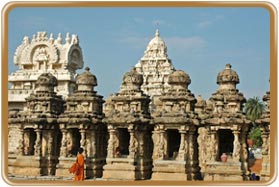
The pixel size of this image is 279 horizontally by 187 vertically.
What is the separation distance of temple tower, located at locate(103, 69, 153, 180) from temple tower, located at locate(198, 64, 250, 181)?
2613mm

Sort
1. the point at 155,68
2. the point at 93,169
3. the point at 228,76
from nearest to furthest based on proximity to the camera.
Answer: the point at 228,76, the point at 93,169, the point at 155,68

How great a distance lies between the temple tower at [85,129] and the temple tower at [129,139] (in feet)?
2.44

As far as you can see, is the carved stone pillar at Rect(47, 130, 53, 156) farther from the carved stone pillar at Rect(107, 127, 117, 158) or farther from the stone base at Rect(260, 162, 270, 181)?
the stone base at Rect(260, 162, 270, 181)

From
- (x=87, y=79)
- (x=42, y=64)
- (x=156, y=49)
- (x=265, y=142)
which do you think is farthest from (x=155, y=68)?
(x=265, y=142)

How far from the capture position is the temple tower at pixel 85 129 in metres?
20.8

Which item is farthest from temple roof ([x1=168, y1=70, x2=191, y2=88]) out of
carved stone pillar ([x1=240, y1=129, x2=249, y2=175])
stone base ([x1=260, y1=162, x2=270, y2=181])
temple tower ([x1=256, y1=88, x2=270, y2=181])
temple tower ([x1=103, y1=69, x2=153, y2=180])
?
stone base ([x1=260, y1=162, x2=270, y2=181])

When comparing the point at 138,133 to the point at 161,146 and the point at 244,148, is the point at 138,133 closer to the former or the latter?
the point at 161,146

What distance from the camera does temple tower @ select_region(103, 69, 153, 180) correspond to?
64.8ft

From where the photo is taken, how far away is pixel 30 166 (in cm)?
2162

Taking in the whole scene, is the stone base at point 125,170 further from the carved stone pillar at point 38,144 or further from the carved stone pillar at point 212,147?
the carved stone pillar at point 38,144

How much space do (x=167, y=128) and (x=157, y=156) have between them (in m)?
1.22

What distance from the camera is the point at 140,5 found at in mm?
11234

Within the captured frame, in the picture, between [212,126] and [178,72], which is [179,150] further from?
[178,72]

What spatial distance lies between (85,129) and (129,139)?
79.6 inches
